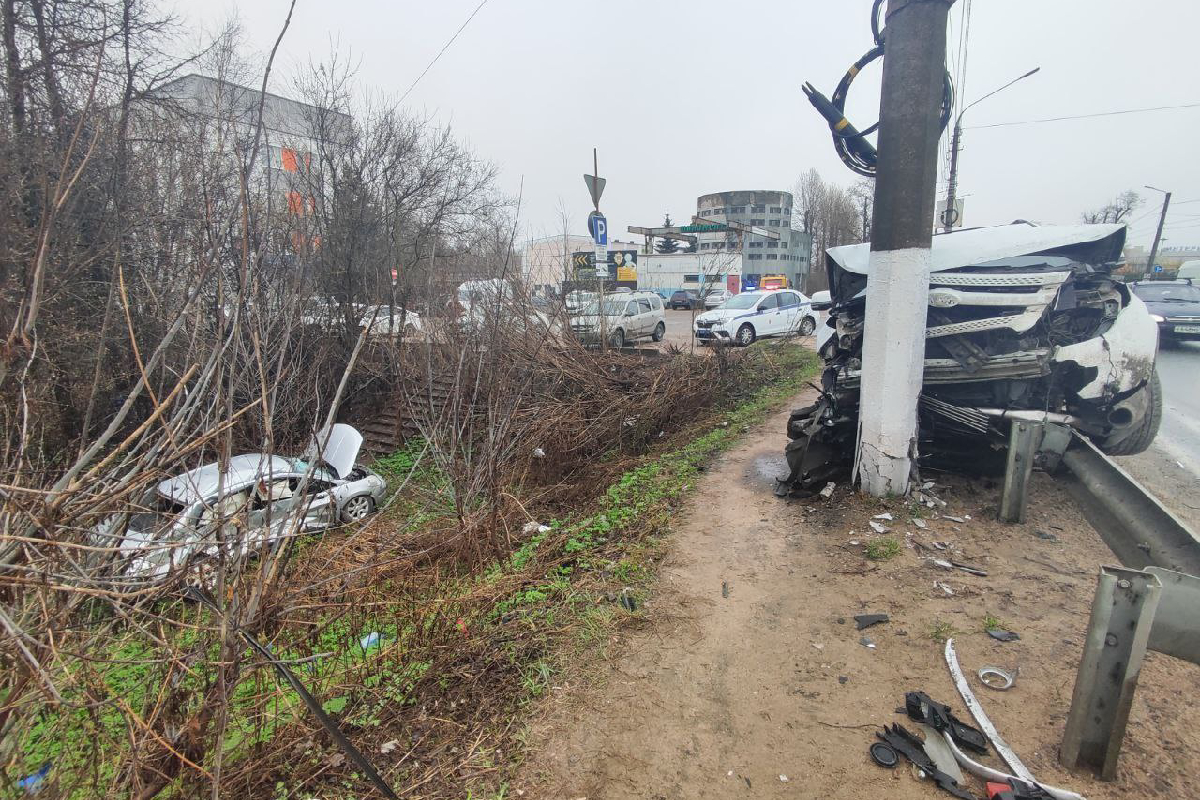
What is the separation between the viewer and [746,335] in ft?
59.1

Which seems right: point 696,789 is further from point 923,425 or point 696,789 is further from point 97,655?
point 923,425

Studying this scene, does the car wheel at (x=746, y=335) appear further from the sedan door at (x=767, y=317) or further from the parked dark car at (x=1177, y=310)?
the parked dark car at (x=1177, y=310)

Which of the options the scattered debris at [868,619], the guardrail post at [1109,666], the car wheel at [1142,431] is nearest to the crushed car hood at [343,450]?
the scattered debris at [868,619]

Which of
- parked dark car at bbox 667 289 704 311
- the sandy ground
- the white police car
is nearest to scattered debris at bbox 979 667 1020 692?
the sandy ground

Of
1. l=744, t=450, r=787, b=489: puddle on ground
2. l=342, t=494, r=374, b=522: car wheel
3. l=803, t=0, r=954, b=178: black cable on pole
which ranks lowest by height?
l=342, t=494, r=374, b=522: car wheel

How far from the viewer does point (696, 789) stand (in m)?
2.32

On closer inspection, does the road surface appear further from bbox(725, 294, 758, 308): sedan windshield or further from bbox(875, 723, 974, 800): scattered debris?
bbox(725, 294, 758, 308): sedan windshield

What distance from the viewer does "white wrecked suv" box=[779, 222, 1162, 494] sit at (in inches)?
188

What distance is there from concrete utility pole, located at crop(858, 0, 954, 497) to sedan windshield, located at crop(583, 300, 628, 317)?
6.55 meters

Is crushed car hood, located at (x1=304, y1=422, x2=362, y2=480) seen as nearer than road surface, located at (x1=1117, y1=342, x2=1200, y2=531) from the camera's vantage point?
No

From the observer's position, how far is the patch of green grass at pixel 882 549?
4.10 meters

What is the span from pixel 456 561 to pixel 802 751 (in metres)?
2.94

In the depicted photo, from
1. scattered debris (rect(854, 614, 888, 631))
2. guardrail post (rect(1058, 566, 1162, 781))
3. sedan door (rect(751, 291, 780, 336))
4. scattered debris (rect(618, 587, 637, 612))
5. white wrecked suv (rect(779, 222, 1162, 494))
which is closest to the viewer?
guardrail post (rect(1058, 566, 1162, 781))

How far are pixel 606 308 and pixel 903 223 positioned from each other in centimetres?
962
